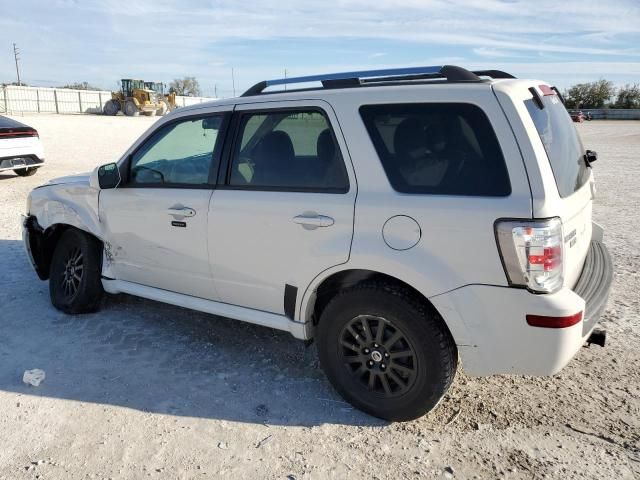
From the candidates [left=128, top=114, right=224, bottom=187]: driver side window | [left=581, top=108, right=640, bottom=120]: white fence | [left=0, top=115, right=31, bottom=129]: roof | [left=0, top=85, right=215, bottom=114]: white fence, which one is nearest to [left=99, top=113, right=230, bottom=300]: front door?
[left=128, top=114, right=224, bottom=187]: driver side window

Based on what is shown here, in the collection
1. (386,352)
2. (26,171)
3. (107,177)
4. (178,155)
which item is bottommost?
(386,352)

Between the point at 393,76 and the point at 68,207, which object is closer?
the point at 393,76

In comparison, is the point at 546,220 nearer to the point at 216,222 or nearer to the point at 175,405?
the point at 216,222

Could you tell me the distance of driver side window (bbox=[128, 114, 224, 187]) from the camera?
12.9ft

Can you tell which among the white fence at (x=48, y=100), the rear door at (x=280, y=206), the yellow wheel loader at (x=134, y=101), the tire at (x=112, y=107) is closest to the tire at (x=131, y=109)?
the yellow wheel loader at (x=134, y=101)

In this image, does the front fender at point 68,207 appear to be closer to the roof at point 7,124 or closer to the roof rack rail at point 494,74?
the roof rack rail at point 494,74

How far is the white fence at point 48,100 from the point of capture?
5619 cm

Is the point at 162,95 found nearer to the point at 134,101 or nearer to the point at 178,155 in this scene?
the point at 134,101

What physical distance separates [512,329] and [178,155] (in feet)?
9.02

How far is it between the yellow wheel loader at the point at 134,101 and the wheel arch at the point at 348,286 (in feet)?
157

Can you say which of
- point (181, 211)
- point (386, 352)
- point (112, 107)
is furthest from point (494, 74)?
point (112, 107)

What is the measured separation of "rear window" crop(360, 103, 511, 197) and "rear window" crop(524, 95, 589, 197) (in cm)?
30

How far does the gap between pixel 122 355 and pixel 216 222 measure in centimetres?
133

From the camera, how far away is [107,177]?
430cm
